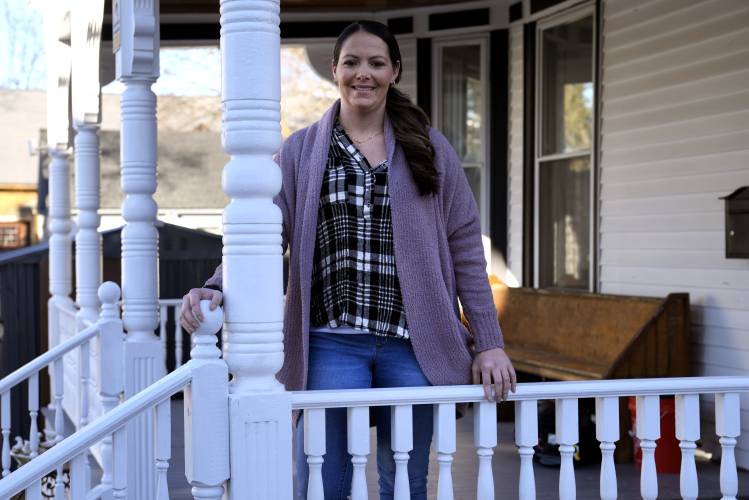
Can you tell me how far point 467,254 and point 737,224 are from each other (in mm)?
3287

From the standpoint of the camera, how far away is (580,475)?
21.1ft

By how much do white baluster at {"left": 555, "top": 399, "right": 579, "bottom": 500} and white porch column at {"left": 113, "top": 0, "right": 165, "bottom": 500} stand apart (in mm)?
2290

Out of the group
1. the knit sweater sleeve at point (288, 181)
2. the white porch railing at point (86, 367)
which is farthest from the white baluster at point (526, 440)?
the white porch railing at point (86, 367)

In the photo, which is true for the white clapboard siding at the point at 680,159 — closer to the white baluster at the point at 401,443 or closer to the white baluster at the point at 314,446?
the white baluster at the point at 401,443

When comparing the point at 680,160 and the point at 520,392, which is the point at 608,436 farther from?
the point at 680,160

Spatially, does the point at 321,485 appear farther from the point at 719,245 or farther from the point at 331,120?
the point at 719,245

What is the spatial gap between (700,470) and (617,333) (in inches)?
42.6

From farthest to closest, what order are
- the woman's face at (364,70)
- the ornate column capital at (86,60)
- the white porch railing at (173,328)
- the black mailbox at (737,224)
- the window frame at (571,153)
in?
1. the white porch railing at (173,328)
2. the window frame at (571,153)
3. the ornate column capital at (86,60)
4. the black mailbox at (737,224)
5. the woman's face at (364,70)

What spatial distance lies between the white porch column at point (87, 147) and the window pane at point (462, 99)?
3495mm

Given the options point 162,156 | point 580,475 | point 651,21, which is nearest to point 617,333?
point 580,475

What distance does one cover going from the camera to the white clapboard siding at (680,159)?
6496 mm

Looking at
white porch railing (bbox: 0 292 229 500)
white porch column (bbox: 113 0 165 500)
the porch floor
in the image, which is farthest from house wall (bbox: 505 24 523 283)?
white porch railing (bbox: 0 292 229 500)

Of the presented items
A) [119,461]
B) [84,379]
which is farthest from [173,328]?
[119,461]

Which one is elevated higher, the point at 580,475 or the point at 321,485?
the point at 321,485
